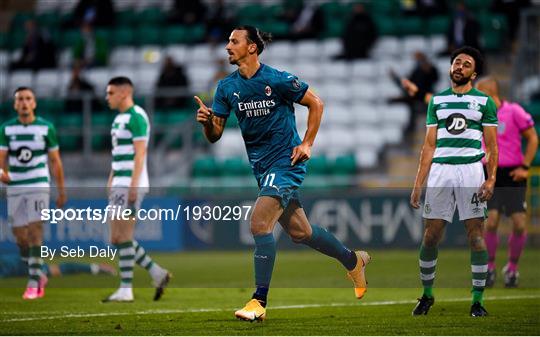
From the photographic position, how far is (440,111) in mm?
10750

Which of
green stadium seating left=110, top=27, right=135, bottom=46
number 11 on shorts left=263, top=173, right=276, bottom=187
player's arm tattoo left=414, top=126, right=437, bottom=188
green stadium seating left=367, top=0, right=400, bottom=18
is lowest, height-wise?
number 11 on shorts left=263, top=173, right=276, bottom=187

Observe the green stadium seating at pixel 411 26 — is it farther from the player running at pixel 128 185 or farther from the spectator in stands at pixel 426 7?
the player running at pixel 128 185

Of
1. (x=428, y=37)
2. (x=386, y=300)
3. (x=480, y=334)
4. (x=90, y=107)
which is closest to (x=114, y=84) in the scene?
(x=386, y=300)

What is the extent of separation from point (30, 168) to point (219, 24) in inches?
512

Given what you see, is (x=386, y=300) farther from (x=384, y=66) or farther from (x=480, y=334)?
(x=384, y=66)

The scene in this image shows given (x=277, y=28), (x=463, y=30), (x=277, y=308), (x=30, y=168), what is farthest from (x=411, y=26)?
(x=277, y=308)

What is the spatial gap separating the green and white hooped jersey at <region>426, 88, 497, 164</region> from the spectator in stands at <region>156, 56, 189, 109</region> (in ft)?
44.5

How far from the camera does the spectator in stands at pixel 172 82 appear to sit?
23984 millimetres

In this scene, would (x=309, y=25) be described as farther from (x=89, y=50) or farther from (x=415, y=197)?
(x=415, y=197)

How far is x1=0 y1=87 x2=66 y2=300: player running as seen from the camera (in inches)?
527

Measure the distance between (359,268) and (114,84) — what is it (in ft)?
12.7

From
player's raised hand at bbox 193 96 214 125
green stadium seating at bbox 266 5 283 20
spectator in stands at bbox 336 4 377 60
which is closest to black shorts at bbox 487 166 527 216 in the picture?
player's raised hand at bbox 193 96 214 125

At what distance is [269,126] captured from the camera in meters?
10.3

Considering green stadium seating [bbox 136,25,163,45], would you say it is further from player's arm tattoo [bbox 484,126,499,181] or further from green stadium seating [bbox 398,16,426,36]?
player's arm tattoo [bbox 484,126,499,181]
